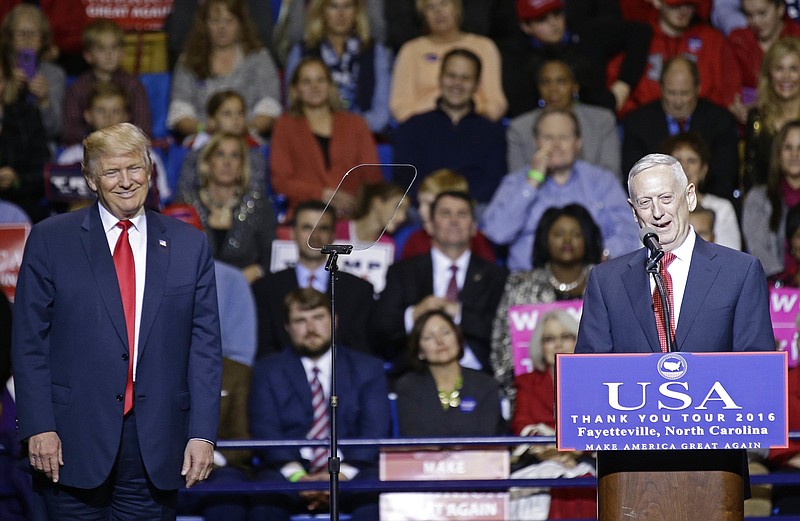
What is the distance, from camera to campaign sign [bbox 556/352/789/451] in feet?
11.1

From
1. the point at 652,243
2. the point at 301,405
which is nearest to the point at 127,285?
the point at 652,243

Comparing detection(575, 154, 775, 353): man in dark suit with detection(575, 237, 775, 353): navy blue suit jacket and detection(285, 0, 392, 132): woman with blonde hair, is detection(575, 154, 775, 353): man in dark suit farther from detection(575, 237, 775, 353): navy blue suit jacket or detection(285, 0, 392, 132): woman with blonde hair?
detection(285, 0, 392, 132): woman with blonde hair

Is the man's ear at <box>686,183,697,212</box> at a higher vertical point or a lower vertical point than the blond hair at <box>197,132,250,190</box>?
lower

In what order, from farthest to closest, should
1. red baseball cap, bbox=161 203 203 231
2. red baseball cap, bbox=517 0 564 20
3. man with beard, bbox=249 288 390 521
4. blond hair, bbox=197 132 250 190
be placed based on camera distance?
red baseball cap, bbox=517 0 564 20, blond hair, bbox=197 132 250 190, red baseball cap, bbox=161 203 203 231, man with beard, bbox=249 288 390 521

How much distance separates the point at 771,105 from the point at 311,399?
345 cm

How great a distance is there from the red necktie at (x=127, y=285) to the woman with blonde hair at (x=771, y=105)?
15.8ft

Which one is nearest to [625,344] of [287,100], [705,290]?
[705,290]

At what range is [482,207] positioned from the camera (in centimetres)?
814

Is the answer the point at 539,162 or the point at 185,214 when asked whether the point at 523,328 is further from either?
the point at 185,214

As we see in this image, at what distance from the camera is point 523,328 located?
22.5 feet

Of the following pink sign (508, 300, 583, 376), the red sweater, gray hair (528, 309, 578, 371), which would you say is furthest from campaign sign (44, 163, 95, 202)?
the red sweater

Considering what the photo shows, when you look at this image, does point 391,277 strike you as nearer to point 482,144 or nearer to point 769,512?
point 482,144

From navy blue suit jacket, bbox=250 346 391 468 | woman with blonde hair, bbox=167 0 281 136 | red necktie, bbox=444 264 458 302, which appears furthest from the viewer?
woman with blonde hair, bbox=167 0 281 136

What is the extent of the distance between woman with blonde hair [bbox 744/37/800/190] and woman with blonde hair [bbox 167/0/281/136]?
2.91 m
